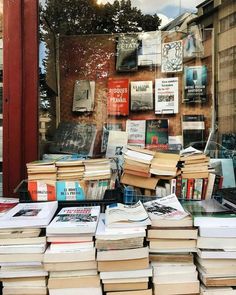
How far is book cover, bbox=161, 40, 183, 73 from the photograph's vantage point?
3135mm

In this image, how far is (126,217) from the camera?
1606 millimetres

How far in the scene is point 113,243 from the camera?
1.52 meters

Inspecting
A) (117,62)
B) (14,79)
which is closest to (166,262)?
(14,79)

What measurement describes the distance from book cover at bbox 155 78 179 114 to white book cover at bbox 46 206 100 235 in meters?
1.42

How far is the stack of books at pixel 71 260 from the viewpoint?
155 cm

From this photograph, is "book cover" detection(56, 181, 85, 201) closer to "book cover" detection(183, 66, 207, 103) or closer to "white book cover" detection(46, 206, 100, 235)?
"white book cover" detection(46, 206, 100, 235)

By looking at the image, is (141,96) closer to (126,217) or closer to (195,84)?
(195,84)

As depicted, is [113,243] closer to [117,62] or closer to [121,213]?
[121,213]

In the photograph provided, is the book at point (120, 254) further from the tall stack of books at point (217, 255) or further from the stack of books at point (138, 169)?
the stack of books at point (138, 169)

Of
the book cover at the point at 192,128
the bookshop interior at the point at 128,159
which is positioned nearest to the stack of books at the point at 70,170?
the bookshop interior at the point at 128,159

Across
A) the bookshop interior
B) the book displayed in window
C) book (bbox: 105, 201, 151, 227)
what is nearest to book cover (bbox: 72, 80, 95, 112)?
the bookshop interior

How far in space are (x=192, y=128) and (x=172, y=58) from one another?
598 mm

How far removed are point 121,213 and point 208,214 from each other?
412 mm

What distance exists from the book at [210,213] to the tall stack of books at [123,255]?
9.9 inches
